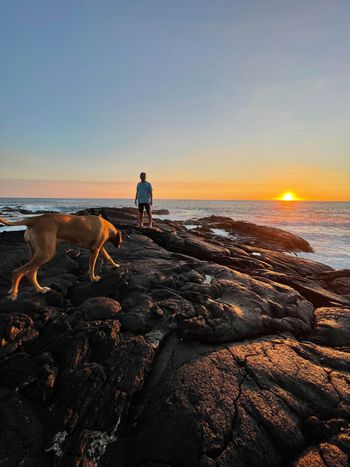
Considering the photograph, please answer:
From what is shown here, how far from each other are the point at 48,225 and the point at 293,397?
515 centimetres

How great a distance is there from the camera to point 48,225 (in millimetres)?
5430

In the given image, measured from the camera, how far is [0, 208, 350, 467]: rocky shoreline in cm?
310

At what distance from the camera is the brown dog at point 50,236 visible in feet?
17.5

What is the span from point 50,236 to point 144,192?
800 centimetres

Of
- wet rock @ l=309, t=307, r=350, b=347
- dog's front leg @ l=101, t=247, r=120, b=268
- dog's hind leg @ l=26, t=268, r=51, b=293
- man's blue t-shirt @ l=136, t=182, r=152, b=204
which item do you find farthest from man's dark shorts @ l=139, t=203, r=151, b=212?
wet rock @ l=309, t=307, r=350, b=347

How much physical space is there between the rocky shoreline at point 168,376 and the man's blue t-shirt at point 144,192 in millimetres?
6973

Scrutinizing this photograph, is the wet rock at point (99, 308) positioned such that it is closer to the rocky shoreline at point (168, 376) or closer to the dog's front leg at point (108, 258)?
the rocky shoreline at point (168, 376)

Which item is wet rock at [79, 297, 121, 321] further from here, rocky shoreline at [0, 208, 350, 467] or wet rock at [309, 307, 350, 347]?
wet rock at [309, 307, 350, 347]

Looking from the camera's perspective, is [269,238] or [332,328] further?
[269,238]

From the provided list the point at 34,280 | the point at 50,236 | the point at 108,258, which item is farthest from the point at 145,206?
the point at 34,280

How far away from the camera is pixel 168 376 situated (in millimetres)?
3949

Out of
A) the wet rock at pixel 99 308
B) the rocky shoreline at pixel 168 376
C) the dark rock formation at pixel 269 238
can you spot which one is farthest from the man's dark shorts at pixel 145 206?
the wet rock at pixel 99 308

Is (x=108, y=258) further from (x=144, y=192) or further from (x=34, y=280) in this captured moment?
(x=144, y=192)

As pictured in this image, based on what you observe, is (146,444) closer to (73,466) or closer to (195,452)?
(195,452)
